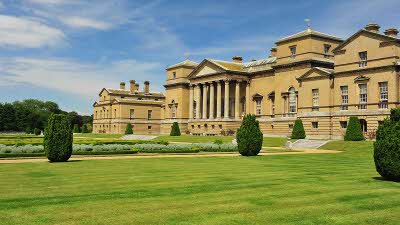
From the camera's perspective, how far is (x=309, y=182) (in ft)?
51.8

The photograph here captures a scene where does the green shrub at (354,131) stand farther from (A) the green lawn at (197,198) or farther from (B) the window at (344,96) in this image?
(A) the green lawn at (197,198)

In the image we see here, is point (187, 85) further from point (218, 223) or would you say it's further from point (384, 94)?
point (218, 223)

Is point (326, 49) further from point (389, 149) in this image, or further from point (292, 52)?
point (389, 149)

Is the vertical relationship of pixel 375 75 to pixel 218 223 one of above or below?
above

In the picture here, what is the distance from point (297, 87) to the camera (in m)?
59.9

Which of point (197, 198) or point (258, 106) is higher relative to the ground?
point (258, 106)

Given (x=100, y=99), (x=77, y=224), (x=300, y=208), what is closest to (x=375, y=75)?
(x=300, y=208)

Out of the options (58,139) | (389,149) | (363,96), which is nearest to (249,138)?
(58,139)

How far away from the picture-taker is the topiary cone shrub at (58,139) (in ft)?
82.7

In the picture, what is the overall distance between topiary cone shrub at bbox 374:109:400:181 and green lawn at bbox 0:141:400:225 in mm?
536

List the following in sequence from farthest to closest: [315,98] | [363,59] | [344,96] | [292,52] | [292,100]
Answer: [292,100], [292,52], [315,98], [344,96], [363,59]

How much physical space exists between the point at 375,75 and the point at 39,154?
3669 centimetres

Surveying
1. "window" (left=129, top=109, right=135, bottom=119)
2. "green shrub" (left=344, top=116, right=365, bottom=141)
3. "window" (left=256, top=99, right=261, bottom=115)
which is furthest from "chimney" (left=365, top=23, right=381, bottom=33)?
"window" (left=129, top=109, right=135, bottom=119)

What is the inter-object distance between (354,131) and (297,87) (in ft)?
56.0
